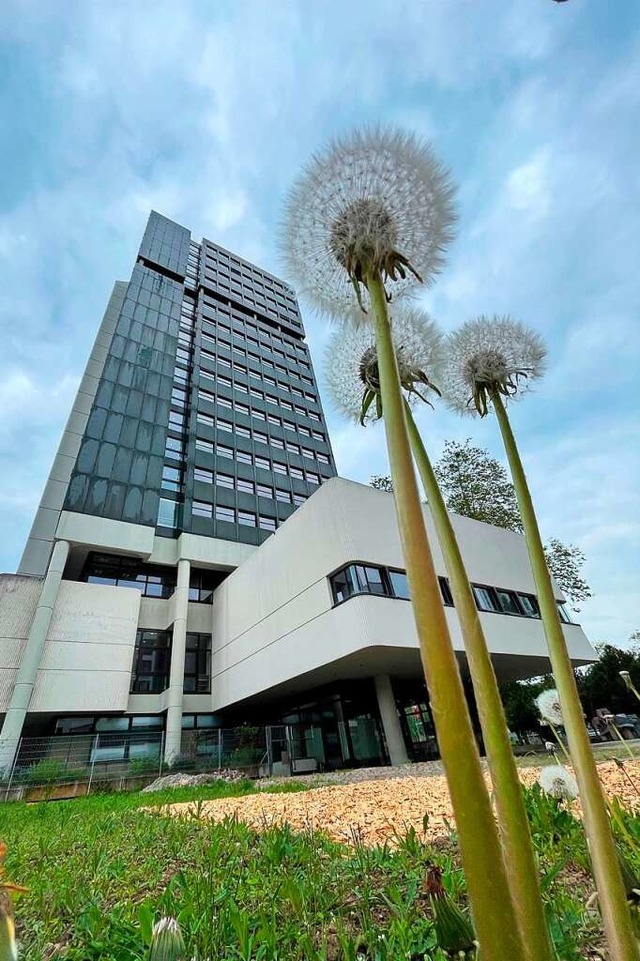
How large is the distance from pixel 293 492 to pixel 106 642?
15.1m

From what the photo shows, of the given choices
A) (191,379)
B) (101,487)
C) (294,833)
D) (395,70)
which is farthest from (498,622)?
(191,379)

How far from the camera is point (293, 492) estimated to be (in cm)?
3195

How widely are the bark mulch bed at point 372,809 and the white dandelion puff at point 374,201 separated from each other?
11.5 ft

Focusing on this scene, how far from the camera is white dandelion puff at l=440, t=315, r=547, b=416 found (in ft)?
7.38

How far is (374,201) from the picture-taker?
66.6 inches

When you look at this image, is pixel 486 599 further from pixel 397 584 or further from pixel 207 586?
pixel 207 586

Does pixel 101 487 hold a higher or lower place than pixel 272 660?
higher

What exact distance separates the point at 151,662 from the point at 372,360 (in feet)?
80.4

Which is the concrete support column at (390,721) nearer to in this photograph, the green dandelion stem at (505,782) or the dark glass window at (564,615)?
the dark glass window at (564,615)

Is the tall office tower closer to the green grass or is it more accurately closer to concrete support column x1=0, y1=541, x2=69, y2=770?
concrete support column x1=0, y1=541, x2=69, y2=770

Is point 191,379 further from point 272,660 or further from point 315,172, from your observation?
point 315,172

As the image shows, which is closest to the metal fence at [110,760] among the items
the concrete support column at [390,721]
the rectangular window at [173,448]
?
the concrete support column at [390,721]

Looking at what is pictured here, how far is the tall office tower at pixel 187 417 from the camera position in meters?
25.6

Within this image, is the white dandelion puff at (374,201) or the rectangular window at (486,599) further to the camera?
the rectangular window at (486,599)
